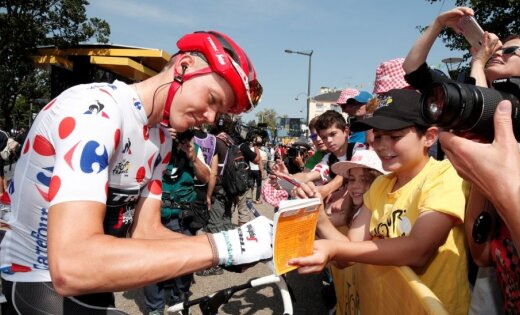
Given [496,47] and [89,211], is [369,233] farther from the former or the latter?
[89,211]

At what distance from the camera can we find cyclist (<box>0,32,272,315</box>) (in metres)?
1.30

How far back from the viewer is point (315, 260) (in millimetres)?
1822

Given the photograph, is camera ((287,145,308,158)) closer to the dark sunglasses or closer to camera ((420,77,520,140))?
the dark sunglasses

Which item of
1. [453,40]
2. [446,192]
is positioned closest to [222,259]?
[446,192]

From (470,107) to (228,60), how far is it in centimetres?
112

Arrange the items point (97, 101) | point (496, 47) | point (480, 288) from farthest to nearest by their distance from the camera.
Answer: point (496, 47)
point (480, 288)
point (97, 101)

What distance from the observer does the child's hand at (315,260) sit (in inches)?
67.9

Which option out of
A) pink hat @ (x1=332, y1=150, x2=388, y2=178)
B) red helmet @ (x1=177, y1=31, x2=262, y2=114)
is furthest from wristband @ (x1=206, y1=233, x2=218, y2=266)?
pink hat @ (x1=332, y1=150, x2=388, y2=178)

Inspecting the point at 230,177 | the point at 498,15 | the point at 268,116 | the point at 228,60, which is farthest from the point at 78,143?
the point at 268,116

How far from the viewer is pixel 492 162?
1.26 m

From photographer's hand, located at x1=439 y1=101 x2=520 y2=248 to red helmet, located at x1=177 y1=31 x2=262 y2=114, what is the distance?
1.09 meters

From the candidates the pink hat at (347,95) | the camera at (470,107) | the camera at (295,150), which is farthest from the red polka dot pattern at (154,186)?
the camera at (295,150)

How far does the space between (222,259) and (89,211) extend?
50cm

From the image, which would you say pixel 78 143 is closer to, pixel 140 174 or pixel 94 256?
pixel 94 256
